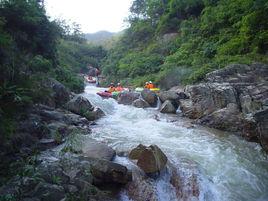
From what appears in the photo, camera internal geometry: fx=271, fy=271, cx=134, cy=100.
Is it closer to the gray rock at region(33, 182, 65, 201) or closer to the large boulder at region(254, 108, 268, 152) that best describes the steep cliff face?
the large boulder at region(254, 108, 268, 152)

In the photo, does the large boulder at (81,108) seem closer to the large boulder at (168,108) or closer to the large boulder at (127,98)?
the large boulder at (168,108)

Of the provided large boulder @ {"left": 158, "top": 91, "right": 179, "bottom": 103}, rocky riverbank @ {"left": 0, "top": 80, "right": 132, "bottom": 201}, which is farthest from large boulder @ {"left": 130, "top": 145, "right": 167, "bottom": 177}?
large boulder @ {"left": 158, "top": 91, "right": 179, "bottom": 103}

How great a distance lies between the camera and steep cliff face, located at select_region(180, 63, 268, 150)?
9633mm

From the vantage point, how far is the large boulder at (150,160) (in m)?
6.39

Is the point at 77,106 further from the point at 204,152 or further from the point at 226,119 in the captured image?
the point at 226,119

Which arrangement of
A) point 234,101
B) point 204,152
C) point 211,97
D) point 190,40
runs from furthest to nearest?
point 190,40, point 211,97, point 234,101, point 204,152

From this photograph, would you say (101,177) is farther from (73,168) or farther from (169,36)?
(169,36)

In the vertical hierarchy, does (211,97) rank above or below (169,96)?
above

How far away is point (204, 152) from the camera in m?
8.17

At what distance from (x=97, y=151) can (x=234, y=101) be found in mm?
6644

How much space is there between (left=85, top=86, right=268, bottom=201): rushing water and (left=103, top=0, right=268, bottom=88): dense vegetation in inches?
232

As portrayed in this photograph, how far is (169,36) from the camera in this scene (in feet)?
92.1

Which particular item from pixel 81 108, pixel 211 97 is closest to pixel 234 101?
pixel 211 97

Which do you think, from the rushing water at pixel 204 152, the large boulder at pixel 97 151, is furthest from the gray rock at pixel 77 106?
the large boulder at pixel 97 151
